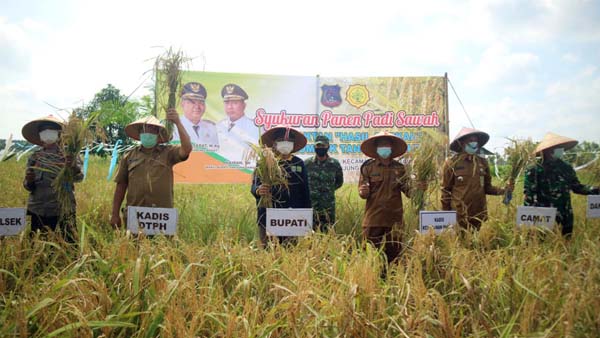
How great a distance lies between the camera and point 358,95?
28.7 feet

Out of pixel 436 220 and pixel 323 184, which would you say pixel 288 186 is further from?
pixel 436 220

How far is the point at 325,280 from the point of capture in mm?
2383

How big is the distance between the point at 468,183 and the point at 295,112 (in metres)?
5.12

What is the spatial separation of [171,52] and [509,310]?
3.41 meters

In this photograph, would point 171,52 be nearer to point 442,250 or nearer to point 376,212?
point 376,212

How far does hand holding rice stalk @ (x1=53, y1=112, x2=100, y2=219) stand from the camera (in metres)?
3.25

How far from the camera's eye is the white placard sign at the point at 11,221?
9.29 feet

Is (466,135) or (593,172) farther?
(593,172)

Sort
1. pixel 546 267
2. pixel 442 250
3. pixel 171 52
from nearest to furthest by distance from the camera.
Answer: pixel 546 267, pixel 442 250, pixel 171 52

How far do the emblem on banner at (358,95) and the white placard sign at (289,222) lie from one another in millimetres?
5969

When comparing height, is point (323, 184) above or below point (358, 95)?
below

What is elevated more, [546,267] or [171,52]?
[171,52]

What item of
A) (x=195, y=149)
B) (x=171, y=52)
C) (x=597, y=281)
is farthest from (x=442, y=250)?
(x=195, y=149)

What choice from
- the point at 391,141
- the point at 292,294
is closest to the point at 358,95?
the point at 391,141
